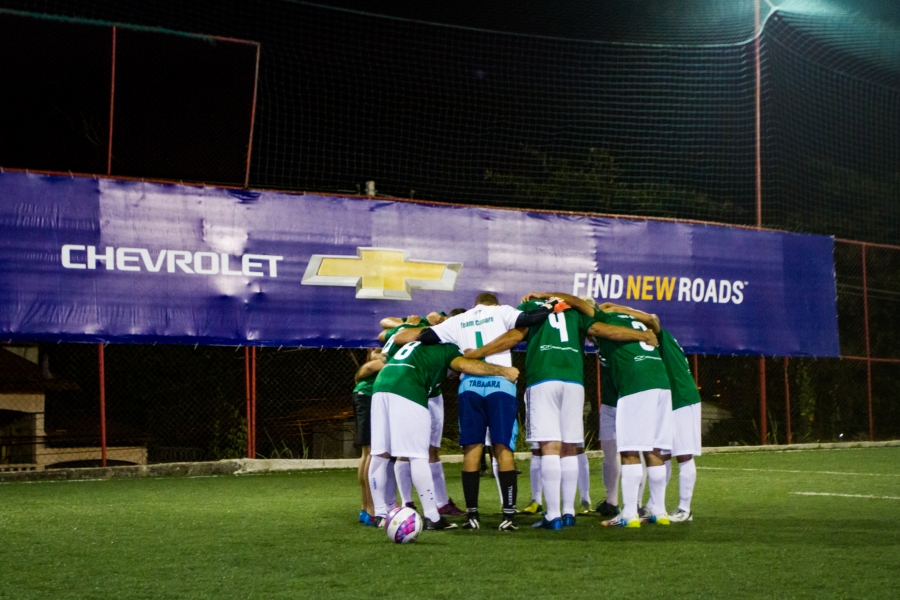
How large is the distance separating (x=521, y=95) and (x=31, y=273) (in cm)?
1115

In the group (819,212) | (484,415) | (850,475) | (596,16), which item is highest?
(596,16)

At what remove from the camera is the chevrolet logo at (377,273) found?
14086 millimetres

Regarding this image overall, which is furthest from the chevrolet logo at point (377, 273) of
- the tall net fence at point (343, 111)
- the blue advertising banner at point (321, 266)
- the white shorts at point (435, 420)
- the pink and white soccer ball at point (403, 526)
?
the pink and white soccer ball at point (403, 526)

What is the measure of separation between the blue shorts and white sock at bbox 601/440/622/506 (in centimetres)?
136

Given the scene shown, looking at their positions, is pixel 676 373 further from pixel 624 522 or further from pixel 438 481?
pixel 438 481

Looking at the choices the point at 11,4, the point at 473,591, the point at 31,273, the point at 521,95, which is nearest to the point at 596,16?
the point at 521,95

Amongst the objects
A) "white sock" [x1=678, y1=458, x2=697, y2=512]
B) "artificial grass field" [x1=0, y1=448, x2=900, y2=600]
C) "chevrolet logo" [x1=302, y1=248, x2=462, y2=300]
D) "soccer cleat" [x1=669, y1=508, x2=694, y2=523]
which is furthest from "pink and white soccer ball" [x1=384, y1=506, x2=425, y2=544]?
"chevrolet logo" [x1=302, y1=248, x2=462, y2=300]

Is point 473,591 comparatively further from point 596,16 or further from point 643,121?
point 643,121

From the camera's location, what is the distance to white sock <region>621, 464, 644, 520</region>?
24.1ft

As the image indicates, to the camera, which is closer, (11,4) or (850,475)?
(850,475)

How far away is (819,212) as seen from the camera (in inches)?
1086

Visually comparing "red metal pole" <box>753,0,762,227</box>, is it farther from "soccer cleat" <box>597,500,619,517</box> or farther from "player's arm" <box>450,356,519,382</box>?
"player's arm" <box>450,356,519,382</box>

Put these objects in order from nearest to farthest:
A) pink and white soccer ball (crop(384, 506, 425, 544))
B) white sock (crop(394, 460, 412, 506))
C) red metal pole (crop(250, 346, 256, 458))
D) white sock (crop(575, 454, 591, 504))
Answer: pink and white soccer ball (crop(384, 506, 425, 544)) → white sock (crop(394, 460, 412, 506)) → white sock (crop(575, 454, 591, 504)) → red metal pole (crop(250, 346, 256, 458))

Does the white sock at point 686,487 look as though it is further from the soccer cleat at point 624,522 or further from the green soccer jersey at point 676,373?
the green soccer jersey at point 676,373
